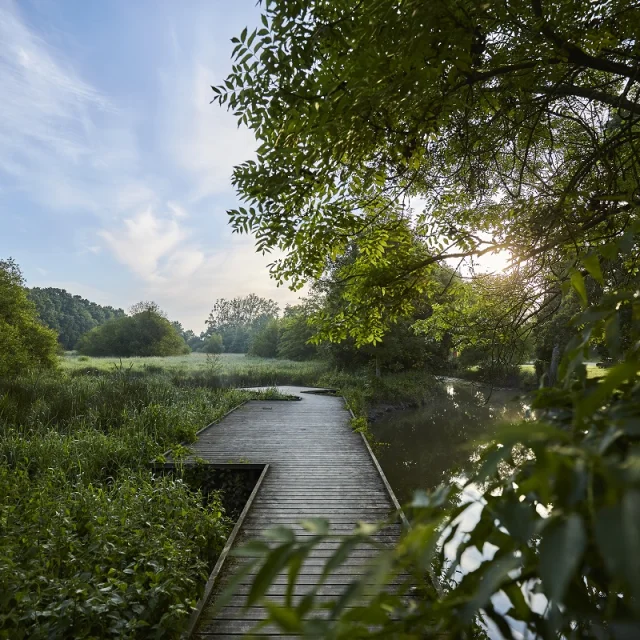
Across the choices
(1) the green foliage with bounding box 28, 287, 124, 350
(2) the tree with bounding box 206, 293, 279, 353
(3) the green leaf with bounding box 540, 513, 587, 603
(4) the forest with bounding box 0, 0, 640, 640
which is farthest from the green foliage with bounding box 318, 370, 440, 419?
(2) the tree with bounding box 206, 293, 279, 353

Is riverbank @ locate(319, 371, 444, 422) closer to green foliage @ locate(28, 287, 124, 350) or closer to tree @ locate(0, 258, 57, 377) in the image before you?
tree @ locate(0, 258, 57, 377)

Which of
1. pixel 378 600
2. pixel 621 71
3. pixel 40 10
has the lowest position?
pixel 378 600

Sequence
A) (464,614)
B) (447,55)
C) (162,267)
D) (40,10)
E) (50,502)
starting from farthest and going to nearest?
1. (162,267)
2. (40,10)
3. (50,502)
4. (447,55)
5. (464,614)

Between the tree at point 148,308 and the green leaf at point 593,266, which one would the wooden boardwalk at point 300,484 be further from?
the tree at point 148,308

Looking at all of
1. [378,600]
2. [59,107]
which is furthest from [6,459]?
[59,107]

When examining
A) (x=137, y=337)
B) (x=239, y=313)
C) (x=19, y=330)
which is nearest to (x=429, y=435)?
(x=19, y=330)

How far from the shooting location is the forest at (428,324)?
416 millimetres

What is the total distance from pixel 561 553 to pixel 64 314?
231 ft

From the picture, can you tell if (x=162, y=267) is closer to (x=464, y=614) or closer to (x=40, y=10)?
(x=40, y=10)

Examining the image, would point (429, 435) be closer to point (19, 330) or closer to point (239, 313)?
point (19, 330)

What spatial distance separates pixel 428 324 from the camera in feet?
19.1

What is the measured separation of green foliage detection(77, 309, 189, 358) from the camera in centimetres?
4378

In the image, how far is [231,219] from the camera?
330 cm

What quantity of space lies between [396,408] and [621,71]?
1604 cm
